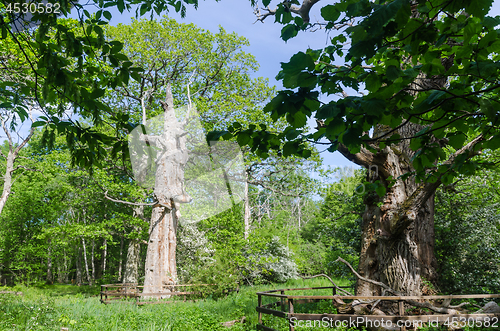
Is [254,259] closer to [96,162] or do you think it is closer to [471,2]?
[96,162]

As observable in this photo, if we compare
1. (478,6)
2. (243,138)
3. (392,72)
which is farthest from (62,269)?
(478,6)

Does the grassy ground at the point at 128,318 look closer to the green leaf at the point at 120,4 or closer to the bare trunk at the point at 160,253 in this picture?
the bare trunk at the point at 160,253

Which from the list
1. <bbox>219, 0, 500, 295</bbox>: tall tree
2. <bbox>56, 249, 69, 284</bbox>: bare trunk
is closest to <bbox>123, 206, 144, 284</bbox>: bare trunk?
<bbox>56, 249, 69, 284</bbox>: bare trunk

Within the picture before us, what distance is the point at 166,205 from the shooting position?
1252 centimetres

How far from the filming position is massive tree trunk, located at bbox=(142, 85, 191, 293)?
12125 mm

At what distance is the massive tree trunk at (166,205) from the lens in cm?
1212

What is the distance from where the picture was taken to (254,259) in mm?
14344

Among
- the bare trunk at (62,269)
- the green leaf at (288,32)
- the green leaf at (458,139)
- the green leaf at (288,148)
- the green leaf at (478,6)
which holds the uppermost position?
the green leaf at (288,32)

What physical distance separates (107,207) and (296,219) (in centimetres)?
2339

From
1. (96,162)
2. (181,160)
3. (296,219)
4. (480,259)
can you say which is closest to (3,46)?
(181,160)

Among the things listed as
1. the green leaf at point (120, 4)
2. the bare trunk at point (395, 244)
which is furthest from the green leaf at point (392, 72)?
the bare trunk at point (395, 244)

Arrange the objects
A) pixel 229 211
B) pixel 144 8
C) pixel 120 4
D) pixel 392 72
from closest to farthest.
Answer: pixel 392 72 → pixel 120 4 → pixel 144 8 → pixel 229 211

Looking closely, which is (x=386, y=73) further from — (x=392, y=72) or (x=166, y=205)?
(x=166, y=205)

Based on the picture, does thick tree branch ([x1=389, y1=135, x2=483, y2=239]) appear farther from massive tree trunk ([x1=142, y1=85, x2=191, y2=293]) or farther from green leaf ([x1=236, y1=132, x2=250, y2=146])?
massive tree trunk ([x1=142, y1=85, x2=191, y2=293])
